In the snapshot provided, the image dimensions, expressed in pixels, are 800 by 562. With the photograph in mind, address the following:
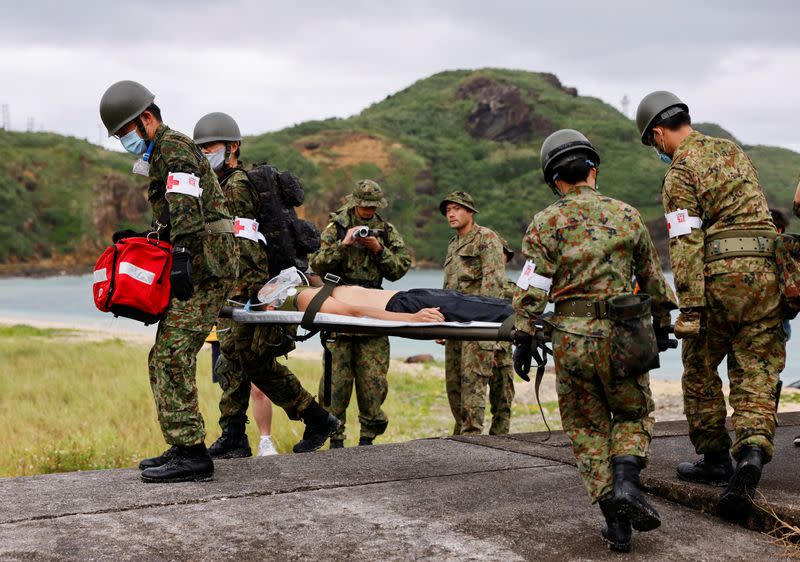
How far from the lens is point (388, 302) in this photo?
6270mm

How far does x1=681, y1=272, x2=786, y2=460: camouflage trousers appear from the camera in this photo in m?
4.45

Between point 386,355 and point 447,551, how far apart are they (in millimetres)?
3393

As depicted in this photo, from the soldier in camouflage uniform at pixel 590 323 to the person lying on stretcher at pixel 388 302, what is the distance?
1.61 meters

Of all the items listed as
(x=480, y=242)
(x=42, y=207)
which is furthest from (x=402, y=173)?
(x=480, y=242)

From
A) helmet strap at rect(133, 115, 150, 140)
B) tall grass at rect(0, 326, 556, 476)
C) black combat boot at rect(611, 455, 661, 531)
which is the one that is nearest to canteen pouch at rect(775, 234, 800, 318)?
black combat boot at rect(611, 455, 661, 531)

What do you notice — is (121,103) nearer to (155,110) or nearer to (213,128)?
(155,110)

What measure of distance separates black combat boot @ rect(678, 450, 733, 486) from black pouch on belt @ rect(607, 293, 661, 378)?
1.27m

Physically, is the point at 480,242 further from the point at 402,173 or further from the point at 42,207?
the point at 402,173

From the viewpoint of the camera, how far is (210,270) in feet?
16.4

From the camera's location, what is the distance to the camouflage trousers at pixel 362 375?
7.10m

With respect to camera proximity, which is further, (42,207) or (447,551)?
(42,207)

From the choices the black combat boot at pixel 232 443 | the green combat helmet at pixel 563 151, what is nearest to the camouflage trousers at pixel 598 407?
the green combat helmet at pixel 563 151

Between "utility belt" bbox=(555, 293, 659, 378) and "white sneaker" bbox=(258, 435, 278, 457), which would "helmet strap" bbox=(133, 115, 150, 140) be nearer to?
"utility belt" bbox=(555, 293, 659, 378)

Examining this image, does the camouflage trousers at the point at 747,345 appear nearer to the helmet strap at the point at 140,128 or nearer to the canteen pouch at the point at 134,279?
the canteen pouch at the point at 134,279
